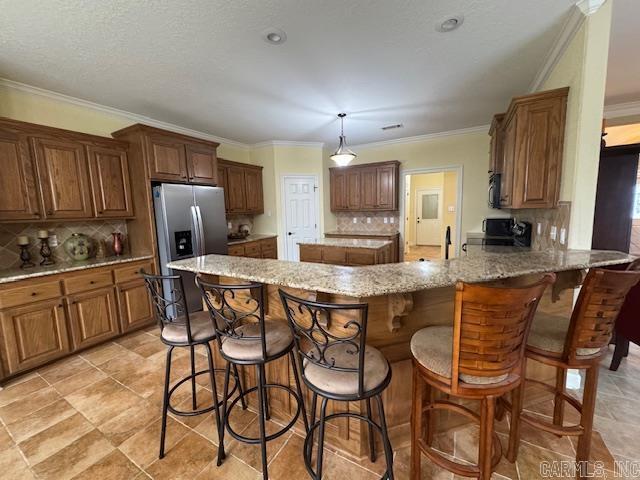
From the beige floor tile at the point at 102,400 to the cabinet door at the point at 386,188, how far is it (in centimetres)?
461

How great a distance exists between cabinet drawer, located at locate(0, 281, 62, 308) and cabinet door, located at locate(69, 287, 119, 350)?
16 cm

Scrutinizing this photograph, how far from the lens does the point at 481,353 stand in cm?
102

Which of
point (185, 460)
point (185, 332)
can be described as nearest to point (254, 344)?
point (185, 332)

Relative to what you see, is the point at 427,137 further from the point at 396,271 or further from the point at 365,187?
the point at 396,271

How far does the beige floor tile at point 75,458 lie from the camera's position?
1465 mm

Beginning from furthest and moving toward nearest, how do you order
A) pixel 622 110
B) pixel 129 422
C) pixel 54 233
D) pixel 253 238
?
pixel 253 238 < pixel 622 110 < pixel 54 233 < pixel 129 422

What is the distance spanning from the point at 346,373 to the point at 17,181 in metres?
3.36

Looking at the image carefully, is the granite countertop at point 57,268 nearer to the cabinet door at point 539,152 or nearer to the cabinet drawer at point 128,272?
the cabinet drawer at point 128,272

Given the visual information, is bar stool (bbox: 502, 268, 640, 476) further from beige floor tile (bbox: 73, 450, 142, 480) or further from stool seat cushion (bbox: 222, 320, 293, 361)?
beige floor tile (bbox: 73, 450, 142, 480)

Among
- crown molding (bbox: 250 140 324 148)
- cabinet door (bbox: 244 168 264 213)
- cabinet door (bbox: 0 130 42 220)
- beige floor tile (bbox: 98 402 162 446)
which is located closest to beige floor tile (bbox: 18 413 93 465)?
beige floor tile (bbox: 98 402 162 446)

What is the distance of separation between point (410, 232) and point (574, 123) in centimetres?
708

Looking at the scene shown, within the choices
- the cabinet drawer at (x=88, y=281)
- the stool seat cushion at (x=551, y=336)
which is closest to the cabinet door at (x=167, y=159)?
the cabinet drawer at (x=88, y=281)

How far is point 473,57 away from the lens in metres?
2.37

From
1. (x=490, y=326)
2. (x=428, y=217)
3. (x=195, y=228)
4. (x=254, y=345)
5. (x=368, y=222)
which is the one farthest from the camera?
(x=428, y=217)
